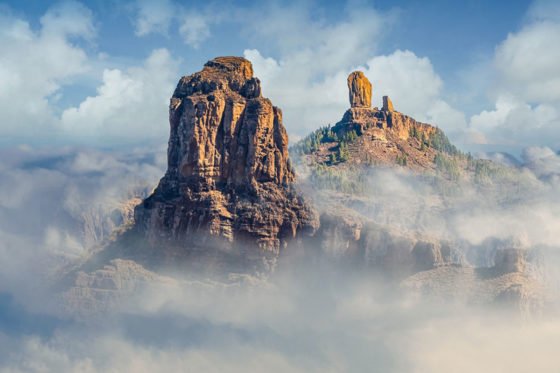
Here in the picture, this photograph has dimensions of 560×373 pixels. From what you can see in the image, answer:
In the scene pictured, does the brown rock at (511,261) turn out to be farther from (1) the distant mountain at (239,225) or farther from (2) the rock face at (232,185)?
(2) the rock face at (232,185)

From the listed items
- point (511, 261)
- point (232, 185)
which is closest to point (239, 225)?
point (232, 185)

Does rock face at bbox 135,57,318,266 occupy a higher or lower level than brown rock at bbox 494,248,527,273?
higher

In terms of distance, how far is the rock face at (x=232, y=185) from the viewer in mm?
143000

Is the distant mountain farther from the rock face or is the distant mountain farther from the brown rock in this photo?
the brown rock

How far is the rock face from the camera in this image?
143000 mm

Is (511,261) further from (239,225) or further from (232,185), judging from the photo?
(232,185)

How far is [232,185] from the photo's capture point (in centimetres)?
14450

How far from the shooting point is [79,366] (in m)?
140

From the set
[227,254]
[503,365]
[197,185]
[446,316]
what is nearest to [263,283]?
[227,254]

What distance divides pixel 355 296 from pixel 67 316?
158ft

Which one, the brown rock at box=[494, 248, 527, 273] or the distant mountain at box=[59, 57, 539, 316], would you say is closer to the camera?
the brown rock at box=[494, 248, 527, 273]

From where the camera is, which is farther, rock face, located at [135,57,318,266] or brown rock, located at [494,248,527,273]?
rock face, located at [135,57,318,266]

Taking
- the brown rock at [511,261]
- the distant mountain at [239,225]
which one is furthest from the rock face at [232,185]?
the brown rock at [511,261]

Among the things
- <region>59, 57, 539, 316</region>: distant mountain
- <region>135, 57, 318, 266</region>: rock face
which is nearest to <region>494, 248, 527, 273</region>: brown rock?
<region>59, 57, 539, 316</region>: distant mountain
